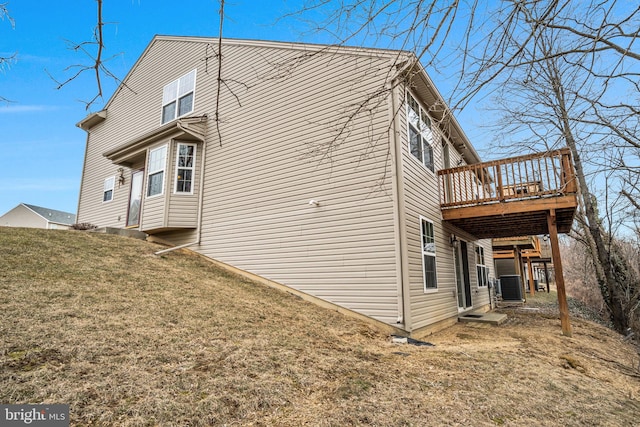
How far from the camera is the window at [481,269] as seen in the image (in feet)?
39.7

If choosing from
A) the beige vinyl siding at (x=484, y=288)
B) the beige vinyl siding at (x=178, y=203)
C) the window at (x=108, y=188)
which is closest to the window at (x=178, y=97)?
the beige vinyl siding at (x=178, y=203)

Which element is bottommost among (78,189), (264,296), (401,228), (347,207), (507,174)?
(264,296)

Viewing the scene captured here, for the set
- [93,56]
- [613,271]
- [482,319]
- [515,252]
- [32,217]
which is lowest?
[482,319]

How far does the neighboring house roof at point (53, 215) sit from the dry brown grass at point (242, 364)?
1932 centimetres

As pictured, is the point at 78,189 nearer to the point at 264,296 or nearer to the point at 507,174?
the point at 264,296

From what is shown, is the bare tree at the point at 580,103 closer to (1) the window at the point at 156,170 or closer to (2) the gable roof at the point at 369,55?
(2) the gable roof at the point at 369,55

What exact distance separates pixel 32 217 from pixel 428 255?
2595 centimetres

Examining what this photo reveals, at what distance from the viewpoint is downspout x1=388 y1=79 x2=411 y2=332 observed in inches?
240

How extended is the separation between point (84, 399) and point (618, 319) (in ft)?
45.9

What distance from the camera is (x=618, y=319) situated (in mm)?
10844

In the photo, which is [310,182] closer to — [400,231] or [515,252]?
[400,231]

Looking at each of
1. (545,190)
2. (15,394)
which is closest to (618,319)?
(545,190)

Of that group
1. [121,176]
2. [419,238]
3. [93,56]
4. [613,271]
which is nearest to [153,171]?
[121,176]

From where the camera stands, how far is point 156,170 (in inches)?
392
